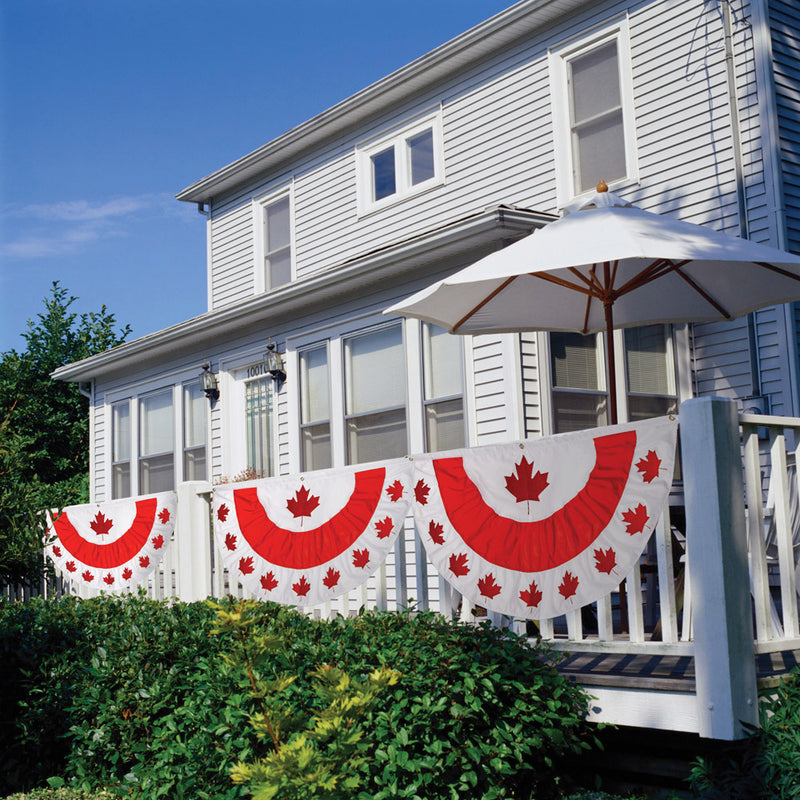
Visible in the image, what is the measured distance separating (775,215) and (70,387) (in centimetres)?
2027

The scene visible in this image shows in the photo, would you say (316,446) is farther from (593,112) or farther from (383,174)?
(593,112)

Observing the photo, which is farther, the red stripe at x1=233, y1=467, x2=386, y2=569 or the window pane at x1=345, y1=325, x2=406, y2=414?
the window pane at x1=345, y1=325, x2=406, y2=414

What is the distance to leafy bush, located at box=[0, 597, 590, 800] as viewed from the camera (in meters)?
3.78

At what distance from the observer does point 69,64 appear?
17.6 meters

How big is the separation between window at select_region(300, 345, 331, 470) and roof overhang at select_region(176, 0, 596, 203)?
13.0 ft

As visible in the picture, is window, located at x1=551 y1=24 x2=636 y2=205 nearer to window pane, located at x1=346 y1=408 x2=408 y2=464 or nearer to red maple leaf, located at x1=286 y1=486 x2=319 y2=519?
window pane, located at x1=346 y1=408 x2=408 y2=464

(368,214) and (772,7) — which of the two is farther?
(368,214)

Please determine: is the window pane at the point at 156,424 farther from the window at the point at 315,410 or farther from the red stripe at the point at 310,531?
the red stripe at the point at 310,531

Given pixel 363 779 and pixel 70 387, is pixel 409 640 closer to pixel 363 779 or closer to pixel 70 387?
pixel 363 779

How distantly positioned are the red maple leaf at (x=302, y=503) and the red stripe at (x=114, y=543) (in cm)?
168

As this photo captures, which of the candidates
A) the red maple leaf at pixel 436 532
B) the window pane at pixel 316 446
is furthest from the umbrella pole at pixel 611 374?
the window pane at pixel 316 446

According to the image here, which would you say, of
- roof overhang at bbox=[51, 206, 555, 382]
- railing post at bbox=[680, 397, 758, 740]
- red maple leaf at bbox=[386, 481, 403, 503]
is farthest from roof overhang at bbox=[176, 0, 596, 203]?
railing post at bbox=[680, 397, 758, 740]

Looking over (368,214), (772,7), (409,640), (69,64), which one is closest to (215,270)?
(368,214)

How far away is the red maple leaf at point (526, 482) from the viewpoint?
4340 millimetres
